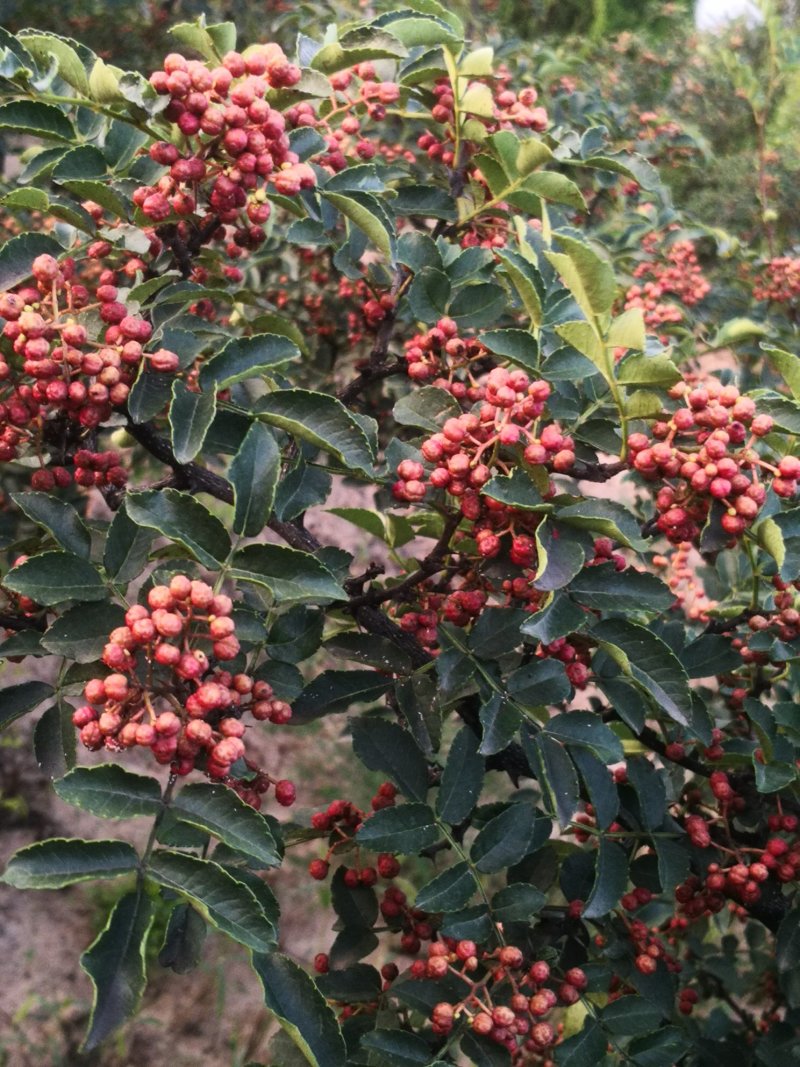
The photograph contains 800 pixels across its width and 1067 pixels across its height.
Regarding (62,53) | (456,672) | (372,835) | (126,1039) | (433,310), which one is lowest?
(126,1039)

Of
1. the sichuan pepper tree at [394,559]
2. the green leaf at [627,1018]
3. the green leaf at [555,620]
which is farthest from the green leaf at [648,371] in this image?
the green leaf at [627,1018]

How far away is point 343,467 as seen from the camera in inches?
43.8

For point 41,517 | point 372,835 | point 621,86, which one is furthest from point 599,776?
point 621,86

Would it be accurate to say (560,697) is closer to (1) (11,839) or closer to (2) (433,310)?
(2) (433,310)

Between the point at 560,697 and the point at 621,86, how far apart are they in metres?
4.97

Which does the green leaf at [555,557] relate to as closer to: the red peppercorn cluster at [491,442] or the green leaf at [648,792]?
the red peppercorn cluster at [491,442]

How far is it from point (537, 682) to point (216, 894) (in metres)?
0.39

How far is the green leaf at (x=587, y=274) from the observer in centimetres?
85

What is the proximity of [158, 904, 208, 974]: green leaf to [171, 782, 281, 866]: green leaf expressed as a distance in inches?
7.5

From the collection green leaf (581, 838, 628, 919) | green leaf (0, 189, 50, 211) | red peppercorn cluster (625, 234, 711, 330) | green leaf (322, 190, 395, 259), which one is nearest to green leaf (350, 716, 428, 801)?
green leaf (581, 838, 628, 919)

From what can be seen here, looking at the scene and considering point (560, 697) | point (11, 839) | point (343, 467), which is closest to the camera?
point (560, 697)

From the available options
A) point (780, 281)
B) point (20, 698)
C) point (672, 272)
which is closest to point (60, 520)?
point (20, 698)

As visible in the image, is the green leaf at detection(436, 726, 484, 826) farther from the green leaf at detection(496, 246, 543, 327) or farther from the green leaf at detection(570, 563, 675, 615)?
the green leaf at detection(496, 246, 543, 327)

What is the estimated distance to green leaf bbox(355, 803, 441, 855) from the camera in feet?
3.42
